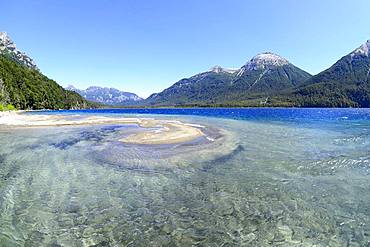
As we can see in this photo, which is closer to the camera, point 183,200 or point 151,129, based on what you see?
point 183,200

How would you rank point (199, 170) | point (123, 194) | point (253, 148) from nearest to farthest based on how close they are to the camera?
point (123, 194), point (199, 170), point (253, 148)

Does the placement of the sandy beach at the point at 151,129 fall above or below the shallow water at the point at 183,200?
above

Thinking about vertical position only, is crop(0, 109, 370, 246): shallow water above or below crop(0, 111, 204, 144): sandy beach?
below

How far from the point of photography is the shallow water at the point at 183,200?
910cm

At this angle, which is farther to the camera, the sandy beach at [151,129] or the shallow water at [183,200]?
the sandy beach at [151,129]

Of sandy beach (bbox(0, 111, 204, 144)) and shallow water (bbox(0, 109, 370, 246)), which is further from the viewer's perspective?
sandy beach (bbox(0, 111, 204, 144))

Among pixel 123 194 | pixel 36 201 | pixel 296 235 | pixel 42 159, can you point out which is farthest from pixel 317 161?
pixel 42 159

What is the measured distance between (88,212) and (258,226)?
666 cm

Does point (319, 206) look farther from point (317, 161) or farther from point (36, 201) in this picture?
point (36, 201)

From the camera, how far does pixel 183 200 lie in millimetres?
12414

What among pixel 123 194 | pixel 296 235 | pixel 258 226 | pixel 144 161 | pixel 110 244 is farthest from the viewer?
pixel 144 161

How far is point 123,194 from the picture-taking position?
43.1ft

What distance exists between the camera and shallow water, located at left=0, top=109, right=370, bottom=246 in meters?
9.10

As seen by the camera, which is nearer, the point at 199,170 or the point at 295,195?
the point at 295,195
